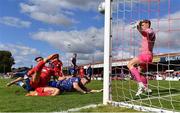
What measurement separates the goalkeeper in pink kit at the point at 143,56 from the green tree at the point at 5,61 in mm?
112244

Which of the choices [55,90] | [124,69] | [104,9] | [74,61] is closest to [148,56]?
[124,69]

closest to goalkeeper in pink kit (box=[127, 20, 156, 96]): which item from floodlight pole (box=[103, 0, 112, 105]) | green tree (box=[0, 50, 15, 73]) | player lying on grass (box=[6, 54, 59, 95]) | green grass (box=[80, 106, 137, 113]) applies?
floodlight pole (box=[103, 0, 112, 105])

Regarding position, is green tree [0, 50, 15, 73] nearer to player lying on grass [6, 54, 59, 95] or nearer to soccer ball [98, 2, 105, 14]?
player lying on grass [6, 54, 59, 95]

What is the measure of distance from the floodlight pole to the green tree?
374 feet

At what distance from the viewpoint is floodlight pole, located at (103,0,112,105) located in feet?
27.7

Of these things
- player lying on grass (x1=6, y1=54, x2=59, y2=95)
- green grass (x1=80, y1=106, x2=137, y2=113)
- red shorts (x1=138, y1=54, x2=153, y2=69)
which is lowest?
green grass (x1=80, y1=106, x2=137, y2=113)

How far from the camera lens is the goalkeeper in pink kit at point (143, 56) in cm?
973

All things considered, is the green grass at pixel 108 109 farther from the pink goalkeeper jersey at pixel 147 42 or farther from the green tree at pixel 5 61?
the green tree at pixel 5 61

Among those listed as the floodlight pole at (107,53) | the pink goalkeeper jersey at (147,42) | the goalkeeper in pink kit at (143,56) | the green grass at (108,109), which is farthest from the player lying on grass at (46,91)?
the green grass at (108,109)

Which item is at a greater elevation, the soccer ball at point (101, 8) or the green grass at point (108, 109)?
the soccer ball at point (101, 8)

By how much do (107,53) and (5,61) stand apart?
11521 centimetres

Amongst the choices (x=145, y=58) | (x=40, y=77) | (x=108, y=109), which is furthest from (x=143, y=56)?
(x=40, y=77)

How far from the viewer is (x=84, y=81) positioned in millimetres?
14633

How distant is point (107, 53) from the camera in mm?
8539
